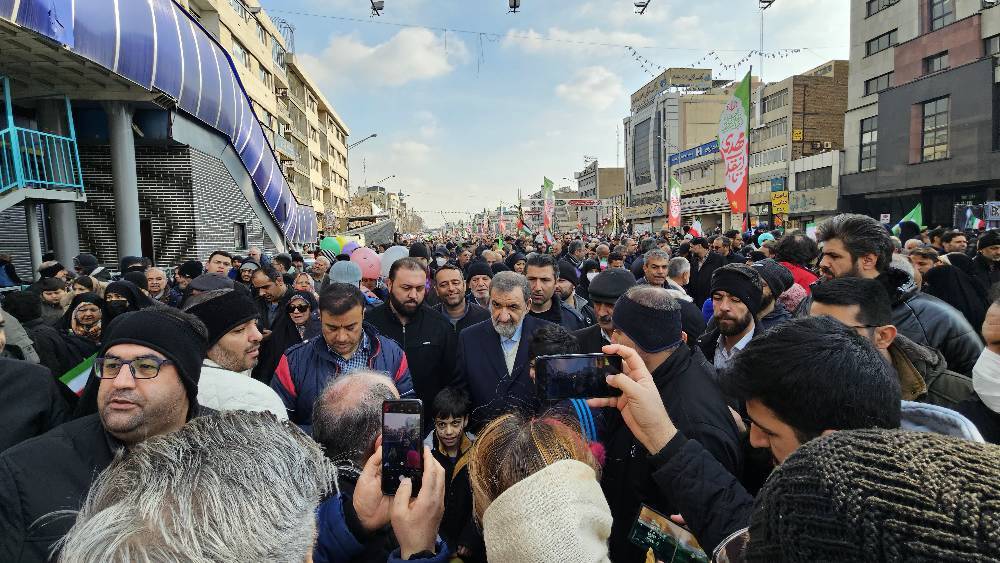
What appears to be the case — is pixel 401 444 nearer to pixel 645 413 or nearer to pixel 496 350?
pixel 645 413

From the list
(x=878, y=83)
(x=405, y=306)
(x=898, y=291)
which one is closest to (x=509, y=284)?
(x=405, y=306)

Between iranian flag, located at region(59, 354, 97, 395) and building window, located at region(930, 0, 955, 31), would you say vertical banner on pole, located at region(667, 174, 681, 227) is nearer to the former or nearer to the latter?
iranian flag, located at region(59, 354, 97, 395)

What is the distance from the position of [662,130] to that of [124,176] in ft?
268

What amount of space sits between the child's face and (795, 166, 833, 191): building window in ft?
147

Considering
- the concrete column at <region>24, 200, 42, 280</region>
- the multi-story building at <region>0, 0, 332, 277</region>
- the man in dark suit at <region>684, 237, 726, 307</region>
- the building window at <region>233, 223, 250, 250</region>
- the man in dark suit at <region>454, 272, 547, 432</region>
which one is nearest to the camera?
the man in dark suit at <region>454, 272, 547, 432</region>

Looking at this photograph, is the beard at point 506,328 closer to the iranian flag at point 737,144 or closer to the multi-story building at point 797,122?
the iranian flag at point 737,144

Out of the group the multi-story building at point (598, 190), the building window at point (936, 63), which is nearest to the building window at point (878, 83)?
the building window at point (936, 63)

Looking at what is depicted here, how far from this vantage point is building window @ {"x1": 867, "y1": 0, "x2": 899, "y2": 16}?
34.4m

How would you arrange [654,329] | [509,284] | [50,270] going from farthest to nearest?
[50,270]
[509,284]
[654,329]

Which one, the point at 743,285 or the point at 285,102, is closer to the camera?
the point at 743,285

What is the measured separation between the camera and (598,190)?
12181 cm

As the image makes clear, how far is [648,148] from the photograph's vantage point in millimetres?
87875

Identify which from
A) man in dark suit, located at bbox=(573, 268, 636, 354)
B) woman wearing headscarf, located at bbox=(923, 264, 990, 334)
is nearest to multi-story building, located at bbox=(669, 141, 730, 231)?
woman wearing headscarf, located at bbox=(923, 264, 990, 334)

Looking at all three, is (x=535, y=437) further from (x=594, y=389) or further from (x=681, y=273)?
(x=681, y=273)
